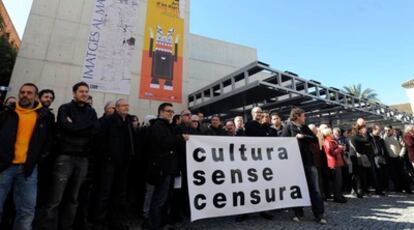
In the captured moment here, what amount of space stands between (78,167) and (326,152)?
4.84 metres

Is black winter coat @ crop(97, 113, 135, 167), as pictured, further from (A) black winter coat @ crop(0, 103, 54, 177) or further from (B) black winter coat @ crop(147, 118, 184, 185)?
(A) black winter coat @ crop(0, 103, 54, 177)

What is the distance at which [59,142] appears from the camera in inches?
104

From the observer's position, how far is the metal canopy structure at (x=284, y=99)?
591cm

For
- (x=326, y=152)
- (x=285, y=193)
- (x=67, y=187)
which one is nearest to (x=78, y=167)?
(x=67, y=187)

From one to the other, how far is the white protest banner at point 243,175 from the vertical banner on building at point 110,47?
18.7ft

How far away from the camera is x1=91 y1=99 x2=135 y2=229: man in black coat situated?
2907 mm

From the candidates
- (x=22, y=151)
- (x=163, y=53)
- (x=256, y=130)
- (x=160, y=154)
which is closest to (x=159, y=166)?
(x=160, y=154)

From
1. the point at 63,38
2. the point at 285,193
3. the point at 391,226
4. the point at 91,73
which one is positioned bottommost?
the point at 391,226

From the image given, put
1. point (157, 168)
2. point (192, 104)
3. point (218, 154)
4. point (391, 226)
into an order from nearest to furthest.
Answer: point (157, 168) < point (391, 226) < point (218, 154) < point (192, 104)

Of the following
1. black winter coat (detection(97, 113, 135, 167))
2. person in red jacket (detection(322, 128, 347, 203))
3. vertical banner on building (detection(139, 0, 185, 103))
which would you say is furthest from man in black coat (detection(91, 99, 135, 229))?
vertical banner on building (detection(139, 0, 185, 103))

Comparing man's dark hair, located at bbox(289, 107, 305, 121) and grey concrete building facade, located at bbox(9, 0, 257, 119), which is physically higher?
grey concrete building facade, located at bbox(9, 0, 257, 119)

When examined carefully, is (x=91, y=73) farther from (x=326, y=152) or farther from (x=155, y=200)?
(x=326, y=152)

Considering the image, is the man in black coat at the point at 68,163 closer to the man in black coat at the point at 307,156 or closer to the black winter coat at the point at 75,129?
the black winter coat at the point at 75,129

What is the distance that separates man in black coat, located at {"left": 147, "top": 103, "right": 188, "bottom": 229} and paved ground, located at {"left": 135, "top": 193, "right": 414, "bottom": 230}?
58 centimetres
